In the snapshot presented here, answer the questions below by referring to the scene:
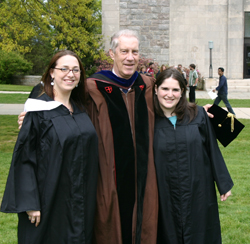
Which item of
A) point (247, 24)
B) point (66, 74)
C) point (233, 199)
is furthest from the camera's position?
point (247, 24)

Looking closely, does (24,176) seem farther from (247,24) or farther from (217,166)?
(247,24)

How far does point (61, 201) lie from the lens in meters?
2.73

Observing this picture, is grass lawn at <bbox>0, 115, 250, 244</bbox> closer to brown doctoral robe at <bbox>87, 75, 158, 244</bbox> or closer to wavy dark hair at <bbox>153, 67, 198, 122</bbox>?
brown doctoral robe at <bbox>87, 75, 158, 244</bbox>

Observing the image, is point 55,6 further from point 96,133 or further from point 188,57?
point 188,57

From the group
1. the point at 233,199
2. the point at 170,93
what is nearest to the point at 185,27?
the point at 233,199

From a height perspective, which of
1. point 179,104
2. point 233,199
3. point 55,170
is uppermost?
point 179,104

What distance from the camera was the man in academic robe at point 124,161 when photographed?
117 inches

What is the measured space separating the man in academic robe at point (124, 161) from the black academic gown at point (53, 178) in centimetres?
22

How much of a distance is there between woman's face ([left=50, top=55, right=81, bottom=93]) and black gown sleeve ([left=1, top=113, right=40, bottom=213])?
13.4 inches

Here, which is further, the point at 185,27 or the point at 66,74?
the point at 185,27

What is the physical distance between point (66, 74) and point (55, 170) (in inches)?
29.2

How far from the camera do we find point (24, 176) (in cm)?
265

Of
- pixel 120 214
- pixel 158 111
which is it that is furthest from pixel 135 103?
pixel 120 214

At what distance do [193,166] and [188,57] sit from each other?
20.8 m
